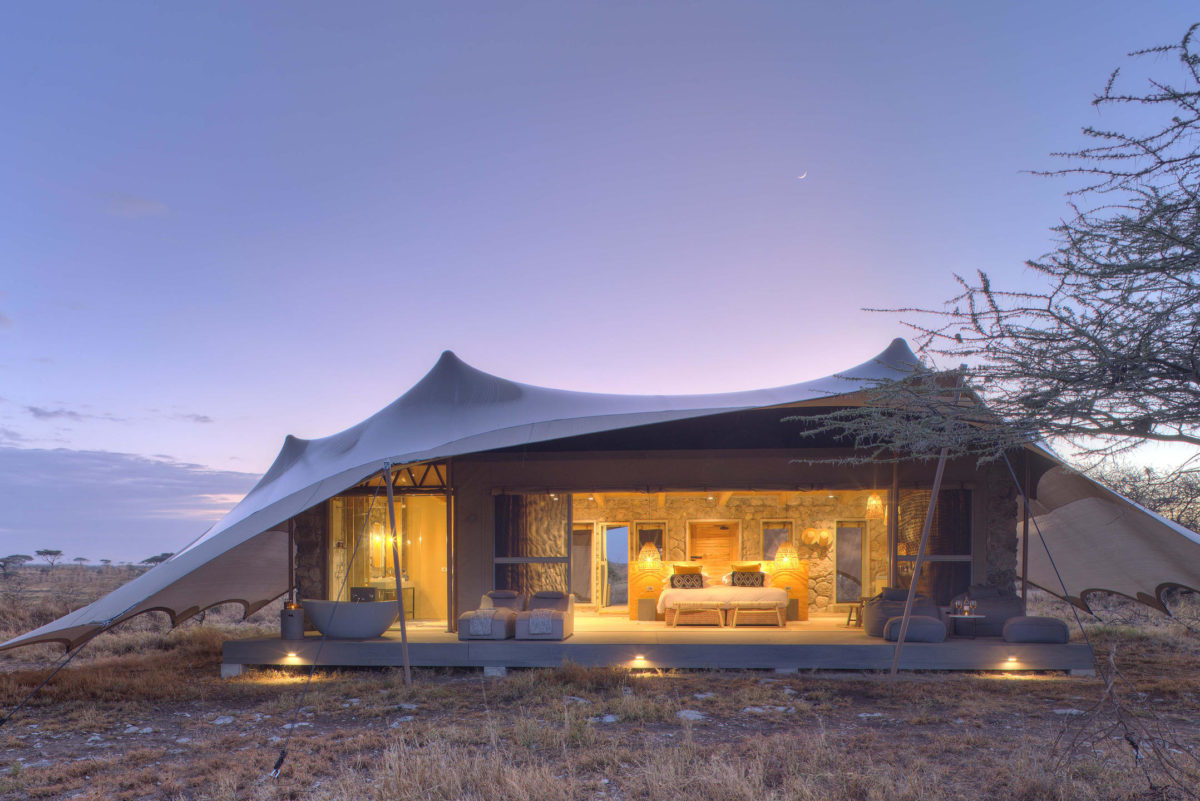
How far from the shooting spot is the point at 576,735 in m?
5.10

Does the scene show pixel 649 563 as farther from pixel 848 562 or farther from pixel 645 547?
pixel 848 562

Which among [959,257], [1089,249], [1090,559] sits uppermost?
[959,257]

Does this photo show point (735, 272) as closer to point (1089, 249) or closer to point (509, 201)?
point (509, 201)

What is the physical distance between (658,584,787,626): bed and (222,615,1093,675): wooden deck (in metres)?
1.27

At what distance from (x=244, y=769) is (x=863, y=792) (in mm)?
3427

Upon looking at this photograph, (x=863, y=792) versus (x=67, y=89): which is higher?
(x=67, y=89)

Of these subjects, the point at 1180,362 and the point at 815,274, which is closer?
the point at 1180,362

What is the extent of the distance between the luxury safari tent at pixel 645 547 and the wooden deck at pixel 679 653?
2 cm

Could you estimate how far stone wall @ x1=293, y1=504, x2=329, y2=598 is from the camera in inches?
404

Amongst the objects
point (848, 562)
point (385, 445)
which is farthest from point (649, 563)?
point (385, 445)

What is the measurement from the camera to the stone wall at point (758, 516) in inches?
492

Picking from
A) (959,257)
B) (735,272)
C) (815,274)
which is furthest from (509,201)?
(959,257)

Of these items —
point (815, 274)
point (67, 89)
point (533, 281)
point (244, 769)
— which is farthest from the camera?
point (533, 281)

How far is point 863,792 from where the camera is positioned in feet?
13.0
